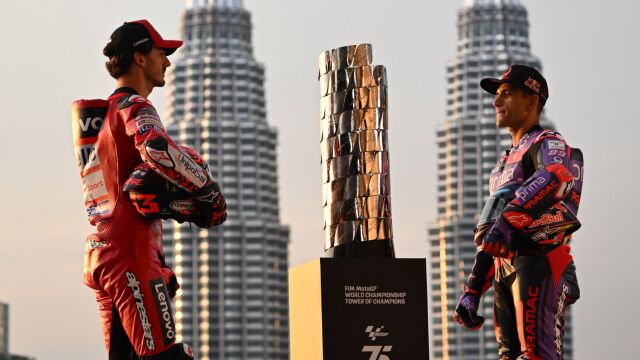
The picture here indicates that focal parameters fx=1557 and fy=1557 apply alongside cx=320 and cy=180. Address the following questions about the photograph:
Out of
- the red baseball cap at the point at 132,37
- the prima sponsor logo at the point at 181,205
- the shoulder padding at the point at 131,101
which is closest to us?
the prima sponsor logo at the point at 181,205

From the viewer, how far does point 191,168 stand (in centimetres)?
757

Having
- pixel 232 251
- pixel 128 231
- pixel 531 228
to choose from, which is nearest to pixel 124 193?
pixel 128 231

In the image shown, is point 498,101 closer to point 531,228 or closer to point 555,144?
point 555,144

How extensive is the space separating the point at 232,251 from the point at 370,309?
180 m

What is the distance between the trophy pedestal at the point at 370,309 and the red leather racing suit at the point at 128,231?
3.10m

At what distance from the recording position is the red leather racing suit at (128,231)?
7.51 metres

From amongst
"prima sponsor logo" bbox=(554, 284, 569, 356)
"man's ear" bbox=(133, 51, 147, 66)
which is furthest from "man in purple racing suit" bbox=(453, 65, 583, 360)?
"man's ear" bbox=(133, 51, 147, 66)

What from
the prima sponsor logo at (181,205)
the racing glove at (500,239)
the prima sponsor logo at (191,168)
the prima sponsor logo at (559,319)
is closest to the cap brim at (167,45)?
the prima sponsor logo at (191,168)

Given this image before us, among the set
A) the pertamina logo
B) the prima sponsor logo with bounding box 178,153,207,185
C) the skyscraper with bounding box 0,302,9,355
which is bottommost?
the pertamina logo

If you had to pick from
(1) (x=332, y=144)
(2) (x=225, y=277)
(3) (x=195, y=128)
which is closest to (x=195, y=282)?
(2) (x=225, y=277)

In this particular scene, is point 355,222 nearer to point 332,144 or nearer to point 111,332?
point 332,144

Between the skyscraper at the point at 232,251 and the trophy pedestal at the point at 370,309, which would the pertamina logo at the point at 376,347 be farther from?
the skyscraper at the point at 232,251

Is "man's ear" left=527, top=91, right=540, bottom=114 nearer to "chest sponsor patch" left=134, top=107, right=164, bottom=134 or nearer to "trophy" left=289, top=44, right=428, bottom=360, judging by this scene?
"trophy" left=289, top=44, right=428, bottom=360

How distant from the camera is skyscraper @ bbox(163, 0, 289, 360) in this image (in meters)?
188
